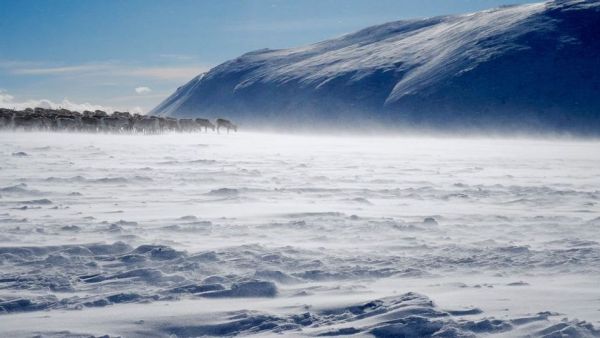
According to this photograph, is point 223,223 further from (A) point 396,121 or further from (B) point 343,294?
(A) point 396,121

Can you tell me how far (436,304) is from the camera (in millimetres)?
4973

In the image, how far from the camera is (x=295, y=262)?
21.6 ft

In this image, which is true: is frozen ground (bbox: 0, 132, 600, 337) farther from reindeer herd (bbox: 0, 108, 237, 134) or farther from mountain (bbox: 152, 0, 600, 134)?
mountain (bbox: 152, 0, 600, 134)

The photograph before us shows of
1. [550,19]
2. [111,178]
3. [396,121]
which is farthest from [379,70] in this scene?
[111,178]

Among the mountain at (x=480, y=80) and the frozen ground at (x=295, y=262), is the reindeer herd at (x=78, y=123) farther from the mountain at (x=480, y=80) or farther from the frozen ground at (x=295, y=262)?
the mountain at (x=480, y=80)

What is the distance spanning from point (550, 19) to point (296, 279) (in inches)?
6392

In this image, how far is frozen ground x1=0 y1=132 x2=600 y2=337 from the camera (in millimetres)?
4578

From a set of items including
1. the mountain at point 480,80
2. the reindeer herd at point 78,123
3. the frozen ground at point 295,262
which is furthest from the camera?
the mountain at point 480,80

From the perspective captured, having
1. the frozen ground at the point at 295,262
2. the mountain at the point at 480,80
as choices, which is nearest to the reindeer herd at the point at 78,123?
the frozen ground at the point at 295,262

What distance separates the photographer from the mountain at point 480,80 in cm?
13500

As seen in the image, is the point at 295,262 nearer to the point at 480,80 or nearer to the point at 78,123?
the point at 78,123

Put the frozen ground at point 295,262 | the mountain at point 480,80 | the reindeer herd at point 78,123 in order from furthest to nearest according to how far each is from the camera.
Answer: the mountain at point 480,80 < the reindeer herd at point 78,123 < the frozen ground at point 295,262

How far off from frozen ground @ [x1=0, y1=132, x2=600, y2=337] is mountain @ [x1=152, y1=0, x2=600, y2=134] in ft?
418

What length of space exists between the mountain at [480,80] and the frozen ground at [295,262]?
418 feet
